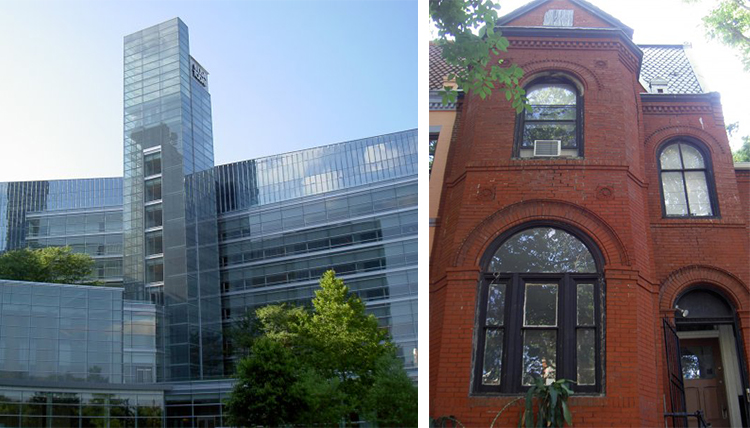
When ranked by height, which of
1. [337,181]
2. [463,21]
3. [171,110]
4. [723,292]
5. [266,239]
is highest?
[171,110]

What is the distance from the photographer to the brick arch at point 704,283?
8852mm

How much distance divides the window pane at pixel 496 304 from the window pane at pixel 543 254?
0.21m

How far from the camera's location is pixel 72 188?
146 ft

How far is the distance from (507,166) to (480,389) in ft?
8.37

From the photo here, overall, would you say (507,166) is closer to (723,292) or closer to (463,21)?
(463,21)

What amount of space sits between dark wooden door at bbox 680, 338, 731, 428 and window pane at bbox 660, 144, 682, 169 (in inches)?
94.1

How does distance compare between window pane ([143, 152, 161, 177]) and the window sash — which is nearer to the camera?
the window sash

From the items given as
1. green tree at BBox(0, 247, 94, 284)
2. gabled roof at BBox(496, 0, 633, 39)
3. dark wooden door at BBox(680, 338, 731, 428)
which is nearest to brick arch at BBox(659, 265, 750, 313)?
dark wooden door at BBox(680, 338, 731, 428)

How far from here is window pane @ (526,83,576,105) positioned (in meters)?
8.80

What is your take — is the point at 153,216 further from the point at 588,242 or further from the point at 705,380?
the point at 588,242

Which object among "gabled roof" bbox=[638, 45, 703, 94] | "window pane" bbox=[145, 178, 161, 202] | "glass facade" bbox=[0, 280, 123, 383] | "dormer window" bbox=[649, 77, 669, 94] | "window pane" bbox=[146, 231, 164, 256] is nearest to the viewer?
"dormer window" bbox=[649, 77, 669, 94]

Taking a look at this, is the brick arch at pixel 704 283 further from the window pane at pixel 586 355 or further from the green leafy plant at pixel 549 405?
the green leafy plant at pixel 549 405

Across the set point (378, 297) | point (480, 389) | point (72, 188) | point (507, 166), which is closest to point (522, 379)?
point (480, 389)

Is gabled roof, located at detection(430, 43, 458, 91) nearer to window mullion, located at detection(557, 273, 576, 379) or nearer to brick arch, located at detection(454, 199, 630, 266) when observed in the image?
brick arch, located at detection(454, 199, 630, 266)
